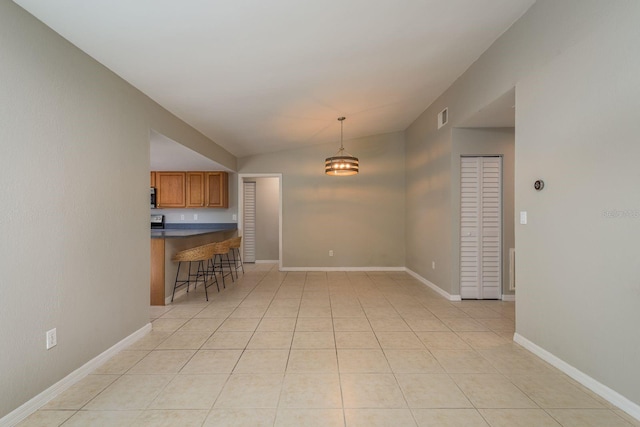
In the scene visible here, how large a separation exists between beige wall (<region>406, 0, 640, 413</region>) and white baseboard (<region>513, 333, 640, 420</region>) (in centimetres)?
3

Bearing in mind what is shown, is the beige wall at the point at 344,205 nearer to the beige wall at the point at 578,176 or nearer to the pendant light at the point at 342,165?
the pendant light at the point at 342,165

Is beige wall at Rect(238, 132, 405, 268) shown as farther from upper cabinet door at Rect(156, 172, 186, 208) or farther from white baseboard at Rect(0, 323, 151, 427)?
white baseboard at Rect(0, 323, 151, 427)

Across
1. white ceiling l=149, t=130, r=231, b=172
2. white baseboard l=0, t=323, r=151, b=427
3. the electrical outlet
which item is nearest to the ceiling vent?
white ceiling l=149, t=130, r=231, b=172

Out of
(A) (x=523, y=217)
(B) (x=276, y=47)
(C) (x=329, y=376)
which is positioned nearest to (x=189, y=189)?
(B) (x=276, y=47)

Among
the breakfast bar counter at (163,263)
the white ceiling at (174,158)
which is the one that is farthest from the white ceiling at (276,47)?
the breakfast bar counter at (163,263)

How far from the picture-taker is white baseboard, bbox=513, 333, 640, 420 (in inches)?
72.7

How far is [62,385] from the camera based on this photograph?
2.15 metres

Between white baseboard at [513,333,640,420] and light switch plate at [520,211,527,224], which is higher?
light switch plate at [520,211,527,224]

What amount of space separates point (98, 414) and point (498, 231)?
4.69m

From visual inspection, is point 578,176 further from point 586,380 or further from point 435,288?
point 435,288

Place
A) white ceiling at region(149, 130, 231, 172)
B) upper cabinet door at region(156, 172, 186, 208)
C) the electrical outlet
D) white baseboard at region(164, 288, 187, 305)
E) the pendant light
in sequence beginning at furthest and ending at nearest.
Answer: upper cabinet door at region(156, 172, 186, 208) → the pendant light → white baseboard at region(164, 288, 187, 305) → white ceiling at region(149, 130, 231, 172) → the electrical outlet

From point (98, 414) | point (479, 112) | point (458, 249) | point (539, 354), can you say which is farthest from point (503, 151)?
point (98, 414)

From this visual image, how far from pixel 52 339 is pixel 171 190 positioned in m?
4.64

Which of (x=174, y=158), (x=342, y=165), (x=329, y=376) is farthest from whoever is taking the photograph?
(x=174, y=158)
